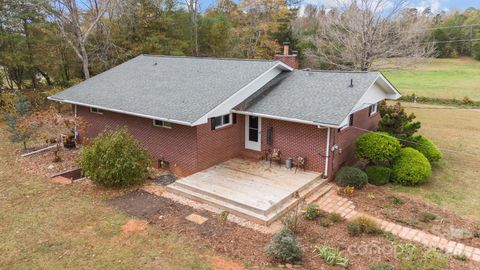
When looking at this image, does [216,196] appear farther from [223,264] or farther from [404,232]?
[404,232]

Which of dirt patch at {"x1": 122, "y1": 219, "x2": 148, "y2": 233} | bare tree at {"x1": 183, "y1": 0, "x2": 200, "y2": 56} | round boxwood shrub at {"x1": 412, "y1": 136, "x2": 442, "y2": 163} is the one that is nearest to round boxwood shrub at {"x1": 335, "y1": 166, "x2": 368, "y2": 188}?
round boxwood shrub at {"x1": 412, "y1": 136, "x2": 442, "y2": 163}

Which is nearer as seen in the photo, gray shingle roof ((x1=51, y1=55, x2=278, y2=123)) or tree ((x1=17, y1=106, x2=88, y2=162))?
gray shingle roof ((x1=51, y1=55, x2=278, y2=123))

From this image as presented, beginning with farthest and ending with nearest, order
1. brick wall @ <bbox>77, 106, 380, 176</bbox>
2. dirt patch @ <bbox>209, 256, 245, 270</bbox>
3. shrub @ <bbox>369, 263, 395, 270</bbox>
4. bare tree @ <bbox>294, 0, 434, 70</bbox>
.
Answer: bare tree @ <bbox>294, 0, 434, 70</bbox> < brick wall @ <bbox>77, 106, 380, 176</bbox> < dirt patch @ <bbox>209, 256, 245, 270</bbox> < shrub @ <bbox>369, 263, 395, 270</bbox>

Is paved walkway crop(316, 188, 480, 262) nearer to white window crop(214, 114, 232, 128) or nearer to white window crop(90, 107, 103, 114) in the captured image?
white window crop(214, 114, 232, 128)

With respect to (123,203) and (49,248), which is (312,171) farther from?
(49,248)

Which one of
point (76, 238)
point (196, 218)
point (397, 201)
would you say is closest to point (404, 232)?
point (397, 201)

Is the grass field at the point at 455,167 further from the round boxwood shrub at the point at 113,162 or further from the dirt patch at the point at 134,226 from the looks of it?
the round boxwood shrub at the point at 113,162
